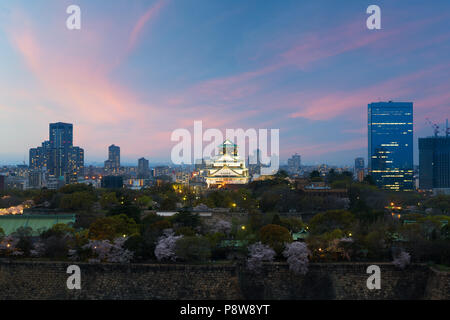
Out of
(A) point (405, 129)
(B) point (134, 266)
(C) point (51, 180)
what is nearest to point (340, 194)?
(B) point (134, 266)

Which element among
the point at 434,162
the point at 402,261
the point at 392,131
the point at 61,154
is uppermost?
the point at 392,131

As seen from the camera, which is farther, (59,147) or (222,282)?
(59,147)

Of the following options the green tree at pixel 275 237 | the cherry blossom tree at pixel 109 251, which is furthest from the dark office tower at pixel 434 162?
the cherry blossom tree at pixel 109 251

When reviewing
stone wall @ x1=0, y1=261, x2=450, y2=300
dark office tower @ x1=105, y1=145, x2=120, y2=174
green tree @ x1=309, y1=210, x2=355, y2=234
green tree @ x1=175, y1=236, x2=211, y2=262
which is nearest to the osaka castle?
green tree @ x1=309, y1=210, x2=355, y2=234

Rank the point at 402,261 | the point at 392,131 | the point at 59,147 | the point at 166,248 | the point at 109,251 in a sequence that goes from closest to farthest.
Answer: the point at 402,261 → the point at 166,248 → the point at 109,251 → the point at 392,131 → the point at 59,147

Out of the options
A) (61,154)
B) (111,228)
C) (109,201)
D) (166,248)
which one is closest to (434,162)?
(109,201)

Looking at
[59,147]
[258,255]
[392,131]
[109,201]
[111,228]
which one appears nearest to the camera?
[258,255]

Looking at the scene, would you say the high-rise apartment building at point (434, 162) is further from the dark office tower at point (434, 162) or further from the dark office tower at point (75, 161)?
the dark office tower at point (75, 161)

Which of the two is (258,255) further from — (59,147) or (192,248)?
(59,147)
